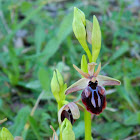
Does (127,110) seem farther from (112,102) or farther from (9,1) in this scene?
(9,1)

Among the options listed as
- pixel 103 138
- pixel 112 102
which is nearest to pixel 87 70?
pixel 103 138

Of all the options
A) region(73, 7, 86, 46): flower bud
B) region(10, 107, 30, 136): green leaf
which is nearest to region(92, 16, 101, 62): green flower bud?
region(73, 7, 86, 46): flower bud

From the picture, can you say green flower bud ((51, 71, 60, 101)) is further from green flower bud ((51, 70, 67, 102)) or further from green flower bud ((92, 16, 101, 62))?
green flower bud ((92, 16, 101, 62))

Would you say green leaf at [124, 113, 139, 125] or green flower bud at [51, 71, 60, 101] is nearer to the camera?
green flower bud at [51, 71, 60, 101]

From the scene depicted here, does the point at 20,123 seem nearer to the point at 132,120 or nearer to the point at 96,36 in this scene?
the point at 132,120

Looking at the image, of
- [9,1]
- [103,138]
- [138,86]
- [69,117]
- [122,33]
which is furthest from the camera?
[9,1]

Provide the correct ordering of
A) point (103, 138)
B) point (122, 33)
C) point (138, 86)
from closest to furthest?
point (103, 138) < point (138, 86) < point (122, 33)

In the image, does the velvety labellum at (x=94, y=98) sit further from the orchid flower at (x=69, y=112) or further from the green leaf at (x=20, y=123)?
the green leaf at (x=20, y=123)
